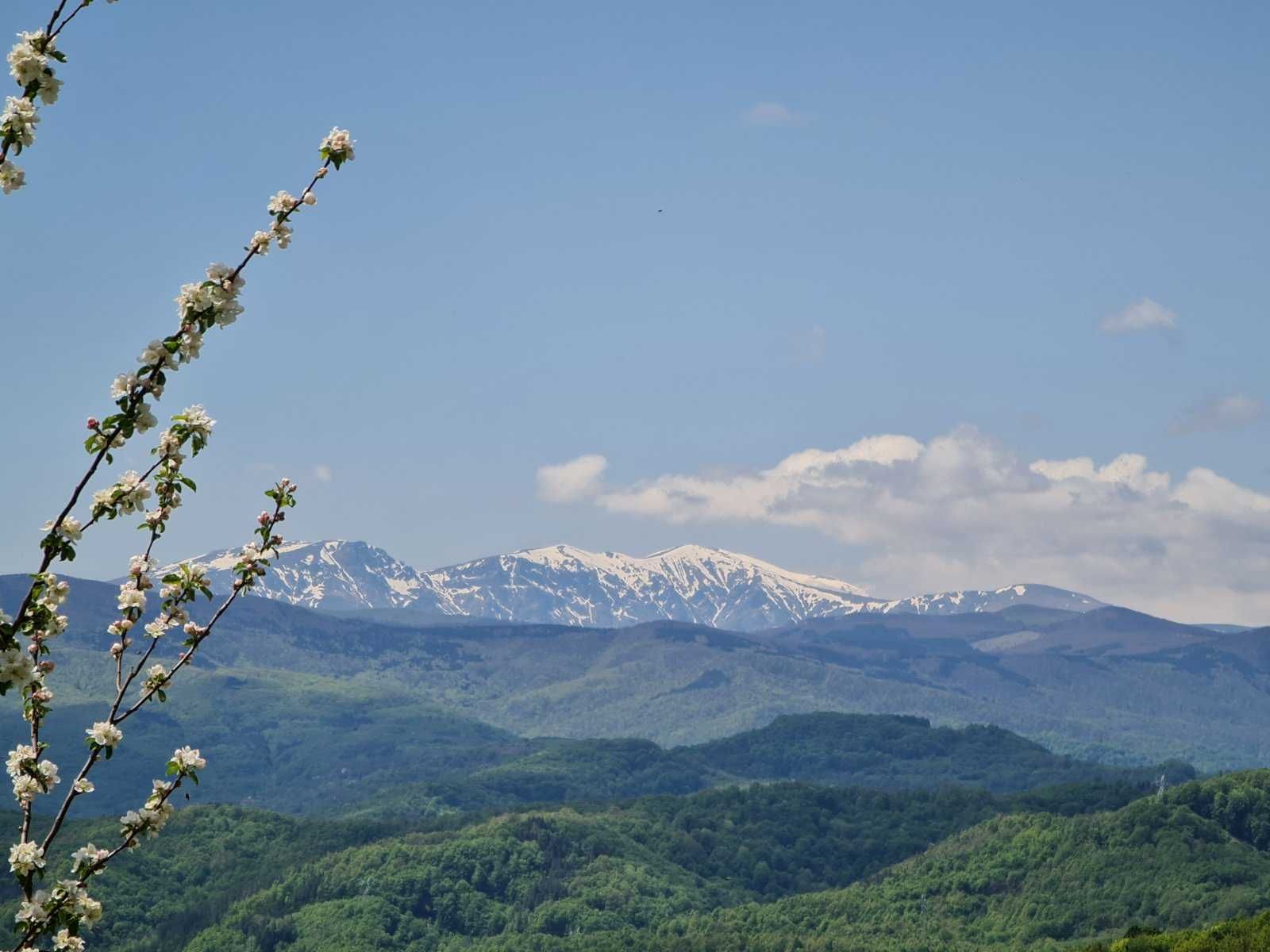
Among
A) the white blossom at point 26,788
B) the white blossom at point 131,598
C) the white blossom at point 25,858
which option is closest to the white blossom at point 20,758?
the white blossom at point 26,788

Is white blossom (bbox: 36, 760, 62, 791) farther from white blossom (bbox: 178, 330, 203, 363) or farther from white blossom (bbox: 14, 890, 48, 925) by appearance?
white blossom (bbox: 178, 330, 203, 363)

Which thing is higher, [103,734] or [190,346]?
[190,346]

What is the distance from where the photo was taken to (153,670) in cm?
2275

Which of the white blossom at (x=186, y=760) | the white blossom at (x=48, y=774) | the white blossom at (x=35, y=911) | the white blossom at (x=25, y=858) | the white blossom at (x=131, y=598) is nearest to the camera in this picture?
the white blossom at (x=25, y=858)

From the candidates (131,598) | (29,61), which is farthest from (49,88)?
(131,598)

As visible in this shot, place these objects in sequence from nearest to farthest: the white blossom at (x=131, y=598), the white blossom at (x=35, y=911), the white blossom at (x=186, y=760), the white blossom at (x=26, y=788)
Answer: the white blossom at (x=35, y=911)
the white blossom at (x=26, y=788)
the white blossom at (x=186, y=760)
the white blossom at (x=131, y=598)

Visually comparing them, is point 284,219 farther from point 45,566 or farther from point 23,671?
point 23,671

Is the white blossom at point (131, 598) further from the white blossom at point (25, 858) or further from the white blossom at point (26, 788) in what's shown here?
the white blossom at point (25, 858)

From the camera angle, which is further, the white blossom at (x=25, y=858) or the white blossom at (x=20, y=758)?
the white blossom at (x=20, y=758)

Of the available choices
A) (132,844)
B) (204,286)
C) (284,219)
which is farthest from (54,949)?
(284,219)

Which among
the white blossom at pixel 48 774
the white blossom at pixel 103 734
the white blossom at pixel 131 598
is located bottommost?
the white blossom at pixel 48 774

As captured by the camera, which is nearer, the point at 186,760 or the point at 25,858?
the point at 25,858

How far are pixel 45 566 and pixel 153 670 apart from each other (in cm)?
340

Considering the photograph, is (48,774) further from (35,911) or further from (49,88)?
(49,88)
